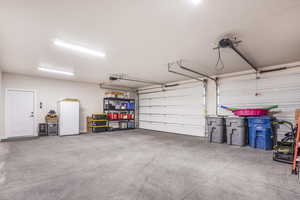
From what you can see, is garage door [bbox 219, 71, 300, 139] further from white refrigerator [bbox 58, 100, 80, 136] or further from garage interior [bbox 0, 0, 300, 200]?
white refrigerator [bbox 58, 100, 80, 136]

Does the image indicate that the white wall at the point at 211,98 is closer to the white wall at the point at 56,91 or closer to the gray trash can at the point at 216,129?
the gray trash can at the point at 216,129

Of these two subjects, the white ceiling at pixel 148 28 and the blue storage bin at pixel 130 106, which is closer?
the white ceiling at pixel 148 28

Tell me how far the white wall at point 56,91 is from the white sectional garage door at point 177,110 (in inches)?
123

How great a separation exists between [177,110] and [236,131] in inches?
130

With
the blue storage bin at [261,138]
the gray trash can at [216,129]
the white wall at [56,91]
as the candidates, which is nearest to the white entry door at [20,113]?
the white wall at [56,91]

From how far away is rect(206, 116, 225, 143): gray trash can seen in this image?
5.32 meters

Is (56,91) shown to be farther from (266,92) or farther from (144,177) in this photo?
(266,92)

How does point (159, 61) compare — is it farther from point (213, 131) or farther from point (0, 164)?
point (0, 164)

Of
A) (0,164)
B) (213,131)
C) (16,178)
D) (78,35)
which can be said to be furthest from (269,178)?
(0,164)

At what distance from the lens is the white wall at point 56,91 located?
6.41 metres

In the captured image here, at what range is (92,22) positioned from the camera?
2.61 metres

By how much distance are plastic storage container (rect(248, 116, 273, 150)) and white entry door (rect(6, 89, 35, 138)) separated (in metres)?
9.03

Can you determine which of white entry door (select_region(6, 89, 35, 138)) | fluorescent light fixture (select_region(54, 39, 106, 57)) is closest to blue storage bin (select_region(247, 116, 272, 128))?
fluorescent light fixture (select_region(54, 39, 106, 57))

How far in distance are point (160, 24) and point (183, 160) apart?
117 inches
